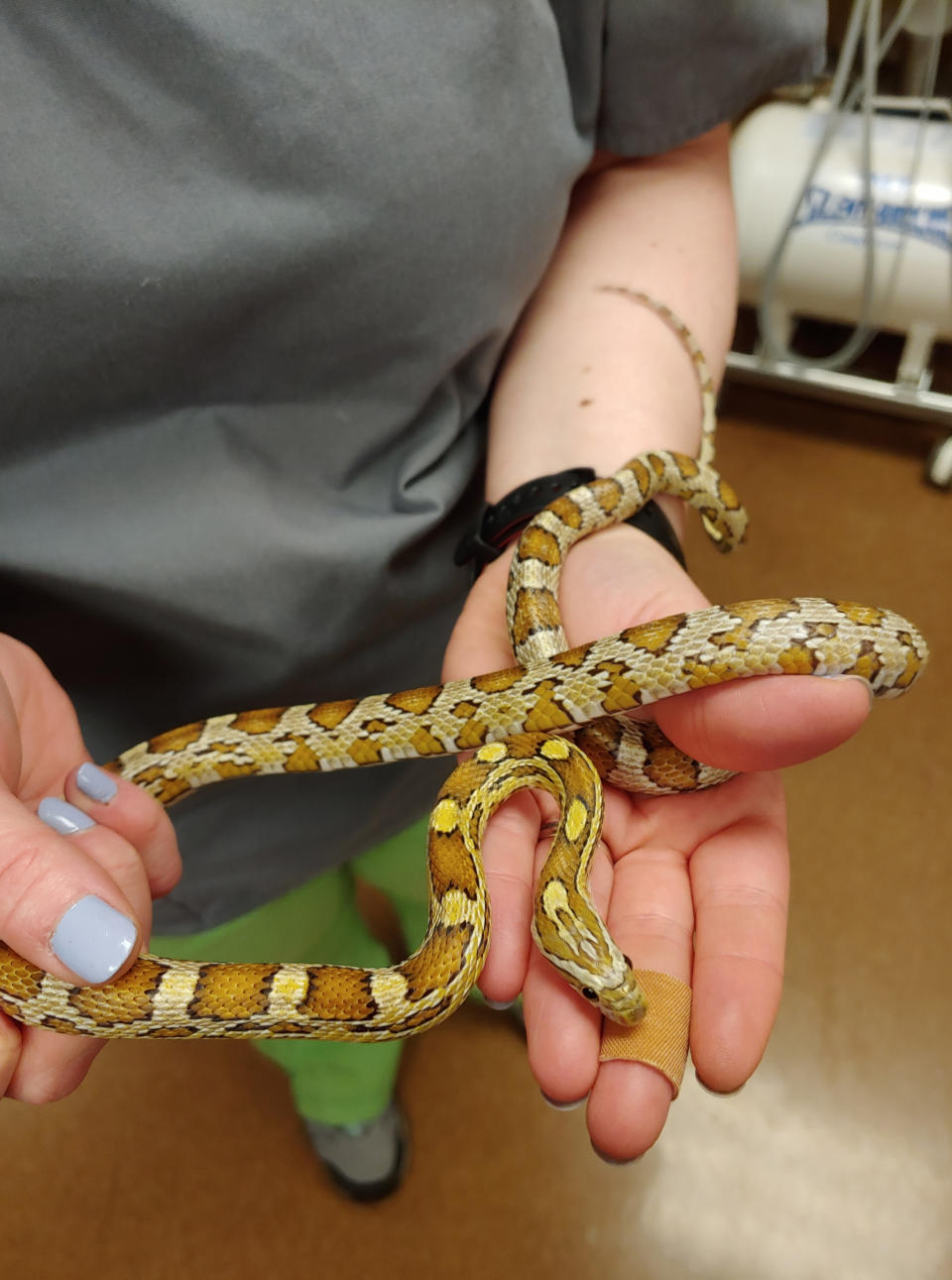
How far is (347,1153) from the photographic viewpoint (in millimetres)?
2209

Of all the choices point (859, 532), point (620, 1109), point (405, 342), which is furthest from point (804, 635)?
point (859, 532)

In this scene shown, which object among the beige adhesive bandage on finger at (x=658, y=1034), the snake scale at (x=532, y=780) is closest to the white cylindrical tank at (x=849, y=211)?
the snake scale at (x=532, y=780)

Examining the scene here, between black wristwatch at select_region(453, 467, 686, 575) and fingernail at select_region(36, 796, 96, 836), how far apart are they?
765 millimetres

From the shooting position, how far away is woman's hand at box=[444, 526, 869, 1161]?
0.97 metres

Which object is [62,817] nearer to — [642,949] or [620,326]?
[642,949]

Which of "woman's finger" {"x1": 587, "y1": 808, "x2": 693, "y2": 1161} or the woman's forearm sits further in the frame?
the woman's forearm

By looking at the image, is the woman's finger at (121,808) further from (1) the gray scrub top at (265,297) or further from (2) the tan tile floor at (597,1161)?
(2) the tan tile floor at (597,1161)

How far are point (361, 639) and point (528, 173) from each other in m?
0.77

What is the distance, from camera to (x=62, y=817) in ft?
3.45

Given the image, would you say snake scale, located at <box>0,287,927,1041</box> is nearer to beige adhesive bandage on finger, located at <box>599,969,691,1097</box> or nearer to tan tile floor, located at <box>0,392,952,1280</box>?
beige adhesive bandage on finger, located at <box>599,969,691,1097</box>

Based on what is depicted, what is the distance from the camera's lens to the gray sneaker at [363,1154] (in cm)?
220

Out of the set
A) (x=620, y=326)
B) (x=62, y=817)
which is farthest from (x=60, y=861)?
(x=620, y=326)

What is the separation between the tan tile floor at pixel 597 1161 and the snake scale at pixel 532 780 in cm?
141

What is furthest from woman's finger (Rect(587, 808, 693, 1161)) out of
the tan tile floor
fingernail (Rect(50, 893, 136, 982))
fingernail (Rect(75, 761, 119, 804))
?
the tan tile floor
